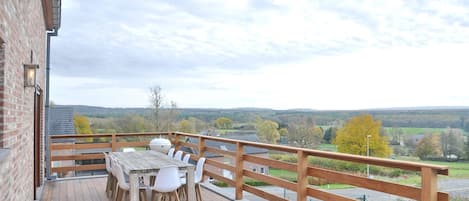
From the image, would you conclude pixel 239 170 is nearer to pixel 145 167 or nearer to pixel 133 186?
pixel 145 167

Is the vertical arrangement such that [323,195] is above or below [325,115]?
below

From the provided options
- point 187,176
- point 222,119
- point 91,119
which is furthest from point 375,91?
point 187,176

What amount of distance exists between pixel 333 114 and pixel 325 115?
0.46 m

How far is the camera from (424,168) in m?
2.81

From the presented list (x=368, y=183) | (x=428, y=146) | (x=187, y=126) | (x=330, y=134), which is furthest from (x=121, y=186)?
(x=330, y=134)

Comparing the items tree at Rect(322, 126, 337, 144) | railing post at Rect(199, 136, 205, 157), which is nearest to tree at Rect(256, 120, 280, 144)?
tree at Rect(322, 126, 337, 144)

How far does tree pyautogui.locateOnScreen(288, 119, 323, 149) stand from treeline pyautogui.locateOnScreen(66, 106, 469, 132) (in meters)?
0.32

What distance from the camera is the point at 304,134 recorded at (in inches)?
476

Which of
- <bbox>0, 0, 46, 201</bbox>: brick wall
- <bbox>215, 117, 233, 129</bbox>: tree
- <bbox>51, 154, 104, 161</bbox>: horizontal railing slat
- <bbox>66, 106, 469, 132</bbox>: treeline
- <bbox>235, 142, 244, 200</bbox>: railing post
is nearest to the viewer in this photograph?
<bbox>0, 0, 46, 201</bbox>: brick wall

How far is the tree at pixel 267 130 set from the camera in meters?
11.9

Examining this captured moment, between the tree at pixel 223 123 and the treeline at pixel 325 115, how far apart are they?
0.79 ft

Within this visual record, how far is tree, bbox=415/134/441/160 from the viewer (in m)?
8.38

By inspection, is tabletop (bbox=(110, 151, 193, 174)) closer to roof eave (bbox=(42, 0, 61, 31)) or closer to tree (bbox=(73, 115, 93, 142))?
roof eave (bbox=(42, 0, 61, 31))

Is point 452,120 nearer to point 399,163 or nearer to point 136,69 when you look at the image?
point 399,163
